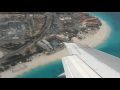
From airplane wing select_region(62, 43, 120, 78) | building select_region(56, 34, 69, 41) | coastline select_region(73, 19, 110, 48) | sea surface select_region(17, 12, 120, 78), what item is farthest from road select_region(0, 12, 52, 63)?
airplane wing select_region(62, 43, 120, 78)

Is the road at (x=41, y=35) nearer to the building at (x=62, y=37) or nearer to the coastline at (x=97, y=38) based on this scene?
the building at (x=62, y=37)

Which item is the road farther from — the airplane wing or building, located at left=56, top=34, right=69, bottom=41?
the airplane wing

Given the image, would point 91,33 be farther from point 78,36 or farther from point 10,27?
point 10,27

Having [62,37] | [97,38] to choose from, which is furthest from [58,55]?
[97,38]

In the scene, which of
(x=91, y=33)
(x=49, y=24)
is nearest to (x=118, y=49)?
(x=91, y=33)

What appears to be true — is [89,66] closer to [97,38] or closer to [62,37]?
[62,37]

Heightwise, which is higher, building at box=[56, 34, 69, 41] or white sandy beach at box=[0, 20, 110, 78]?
building at box=[56, 34, 69, 41]

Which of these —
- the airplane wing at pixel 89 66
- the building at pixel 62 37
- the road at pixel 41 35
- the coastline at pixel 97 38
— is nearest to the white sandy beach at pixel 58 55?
the coastline at pixel 97 38
